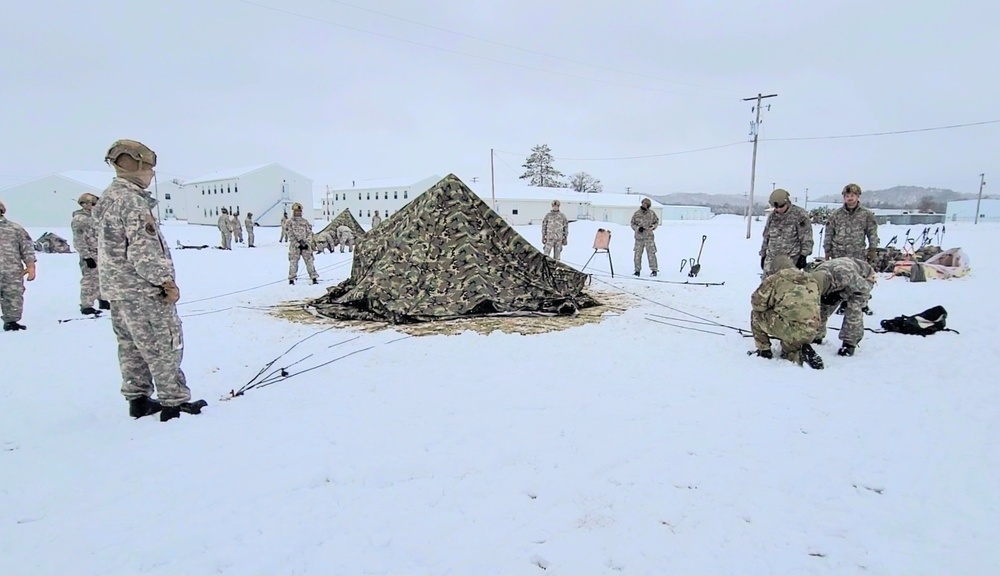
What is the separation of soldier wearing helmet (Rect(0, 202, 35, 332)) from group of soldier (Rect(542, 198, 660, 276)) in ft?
27.4

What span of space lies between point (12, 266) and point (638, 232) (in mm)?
10174

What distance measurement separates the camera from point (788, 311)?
14.5ft

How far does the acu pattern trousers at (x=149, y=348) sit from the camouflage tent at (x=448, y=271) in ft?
10.5

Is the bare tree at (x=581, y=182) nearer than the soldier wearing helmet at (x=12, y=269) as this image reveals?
No

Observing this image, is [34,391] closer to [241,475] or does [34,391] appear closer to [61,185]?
[241,475]

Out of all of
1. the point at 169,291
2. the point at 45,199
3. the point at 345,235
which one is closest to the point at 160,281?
the point at 169,291

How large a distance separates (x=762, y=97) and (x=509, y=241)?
21.0 m

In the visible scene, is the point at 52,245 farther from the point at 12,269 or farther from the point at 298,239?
the point at 12,269

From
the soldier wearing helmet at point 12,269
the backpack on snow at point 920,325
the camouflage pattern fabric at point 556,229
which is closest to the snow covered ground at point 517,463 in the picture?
the backpack on snow at point 920,325

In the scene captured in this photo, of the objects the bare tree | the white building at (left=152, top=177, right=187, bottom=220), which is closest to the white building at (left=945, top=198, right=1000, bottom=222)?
the bare tree

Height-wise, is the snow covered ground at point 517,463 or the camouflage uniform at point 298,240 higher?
the camouflage uniform at point 298,240

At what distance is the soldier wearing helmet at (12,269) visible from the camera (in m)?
6.07

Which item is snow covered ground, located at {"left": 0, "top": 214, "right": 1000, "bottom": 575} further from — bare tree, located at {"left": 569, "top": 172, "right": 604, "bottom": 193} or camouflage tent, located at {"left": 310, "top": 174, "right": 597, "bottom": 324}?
bare tree, located at {"left": 569, "top": 172, "right": 604, "bottom": 193}

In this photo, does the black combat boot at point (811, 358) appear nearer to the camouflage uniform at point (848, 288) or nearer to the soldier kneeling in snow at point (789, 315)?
the soldier kneeling in snow at point (789, 315)
